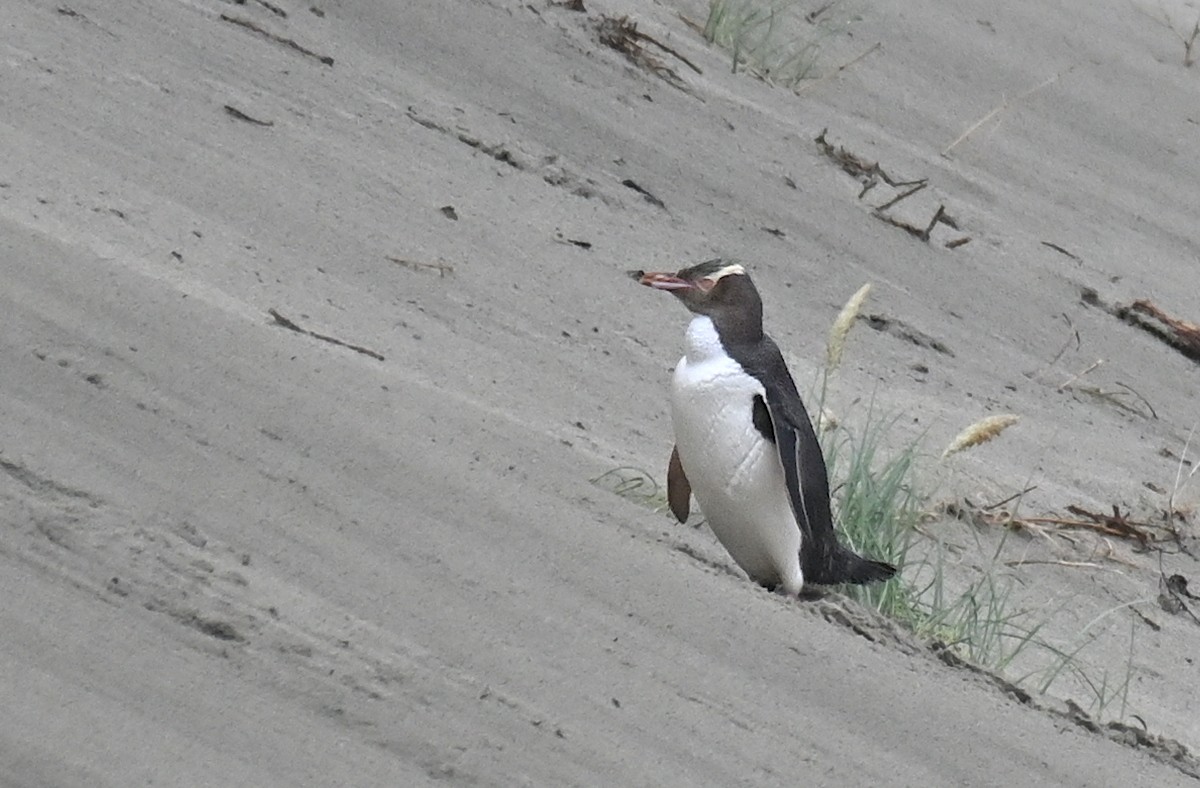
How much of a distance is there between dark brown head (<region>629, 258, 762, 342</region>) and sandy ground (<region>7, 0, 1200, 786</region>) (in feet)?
1.30

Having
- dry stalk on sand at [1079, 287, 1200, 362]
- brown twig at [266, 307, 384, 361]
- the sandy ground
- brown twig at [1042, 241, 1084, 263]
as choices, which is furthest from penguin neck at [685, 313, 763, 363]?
brown twig at [1042, 241, 1084, 263]

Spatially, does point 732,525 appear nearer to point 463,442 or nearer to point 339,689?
point 463,442

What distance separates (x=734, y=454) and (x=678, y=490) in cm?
21

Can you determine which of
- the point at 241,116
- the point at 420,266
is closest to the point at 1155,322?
the point at 420,266

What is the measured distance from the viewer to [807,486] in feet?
12.9

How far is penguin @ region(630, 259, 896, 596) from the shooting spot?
12.9 ft

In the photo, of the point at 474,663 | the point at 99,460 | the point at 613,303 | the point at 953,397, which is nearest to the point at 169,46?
the point at 613,303

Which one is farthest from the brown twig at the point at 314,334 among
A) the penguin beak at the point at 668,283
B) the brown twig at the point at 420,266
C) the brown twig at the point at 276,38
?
the brown twig at the point at 276,38

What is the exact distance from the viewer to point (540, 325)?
512cm

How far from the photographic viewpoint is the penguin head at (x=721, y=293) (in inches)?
156

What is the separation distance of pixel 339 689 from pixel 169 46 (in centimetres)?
328

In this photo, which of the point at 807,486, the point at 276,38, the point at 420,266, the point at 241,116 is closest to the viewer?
the point at 807,486

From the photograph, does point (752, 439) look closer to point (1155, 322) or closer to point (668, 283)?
point (668, 283)

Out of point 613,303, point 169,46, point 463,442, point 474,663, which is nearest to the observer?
point 474,663
